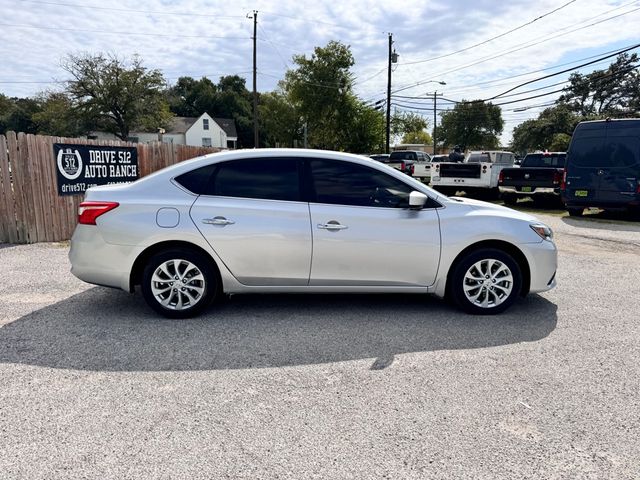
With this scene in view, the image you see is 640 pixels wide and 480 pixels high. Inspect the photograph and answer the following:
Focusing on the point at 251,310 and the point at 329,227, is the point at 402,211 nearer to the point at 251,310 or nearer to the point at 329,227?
the point at 329,227

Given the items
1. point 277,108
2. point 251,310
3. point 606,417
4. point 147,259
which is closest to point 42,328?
point 147,259

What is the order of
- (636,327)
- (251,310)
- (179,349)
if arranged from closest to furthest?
(179,349) < (636,327) < (251,310)

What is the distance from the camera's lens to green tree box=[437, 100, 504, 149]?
77938 millimetres

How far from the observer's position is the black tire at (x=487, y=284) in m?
4.60

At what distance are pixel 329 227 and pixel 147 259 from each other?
70.9 inches

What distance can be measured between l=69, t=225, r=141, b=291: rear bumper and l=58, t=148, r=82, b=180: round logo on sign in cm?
457

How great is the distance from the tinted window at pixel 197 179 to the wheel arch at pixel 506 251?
258cm

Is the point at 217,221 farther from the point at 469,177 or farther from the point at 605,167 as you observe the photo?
the point at 469,177

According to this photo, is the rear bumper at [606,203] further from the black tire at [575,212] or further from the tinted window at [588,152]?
the tinted window at [588,152]

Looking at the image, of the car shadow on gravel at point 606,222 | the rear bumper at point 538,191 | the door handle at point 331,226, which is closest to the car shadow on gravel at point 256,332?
the door handle at point 331,226

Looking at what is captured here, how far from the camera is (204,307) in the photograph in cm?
452

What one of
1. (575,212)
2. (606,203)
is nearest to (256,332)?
(606,203)

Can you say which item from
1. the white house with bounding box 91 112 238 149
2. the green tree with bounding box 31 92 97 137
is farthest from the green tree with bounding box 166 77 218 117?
the green tree with bounding box 31 92 97 137

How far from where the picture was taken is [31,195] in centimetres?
788
